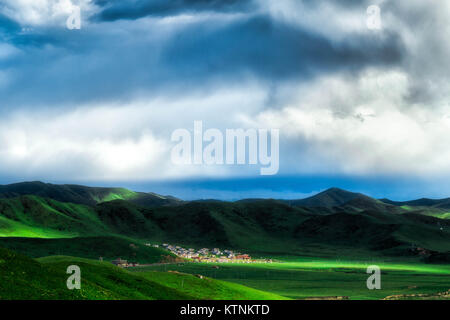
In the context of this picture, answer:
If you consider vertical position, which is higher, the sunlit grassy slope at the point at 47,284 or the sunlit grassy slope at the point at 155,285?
the sunlit grassy slope at the point at 47,284

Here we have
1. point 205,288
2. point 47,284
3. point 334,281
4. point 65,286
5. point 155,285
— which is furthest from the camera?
point 334,281

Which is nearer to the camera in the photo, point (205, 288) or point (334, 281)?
point (205, 288)

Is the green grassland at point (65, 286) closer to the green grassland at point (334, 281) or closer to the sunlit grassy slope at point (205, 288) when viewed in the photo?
the sunlit grassy slope at point (205, 288)

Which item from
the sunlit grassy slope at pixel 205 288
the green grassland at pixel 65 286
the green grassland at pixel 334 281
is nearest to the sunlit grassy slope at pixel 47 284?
the green grassland at pixel 65 286

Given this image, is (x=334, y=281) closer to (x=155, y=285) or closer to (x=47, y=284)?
(x=155, y=285)

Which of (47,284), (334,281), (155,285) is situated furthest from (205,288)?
(334,281)

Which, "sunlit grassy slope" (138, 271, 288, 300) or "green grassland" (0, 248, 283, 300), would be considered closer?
"green grassland" (0, 248, 283, 300)

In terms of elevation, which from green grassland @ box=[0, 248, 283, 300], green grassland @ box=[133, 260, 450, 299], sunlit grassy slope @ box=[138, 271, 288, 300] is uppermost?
green grassland @ box=[0, 248, 283, 300]

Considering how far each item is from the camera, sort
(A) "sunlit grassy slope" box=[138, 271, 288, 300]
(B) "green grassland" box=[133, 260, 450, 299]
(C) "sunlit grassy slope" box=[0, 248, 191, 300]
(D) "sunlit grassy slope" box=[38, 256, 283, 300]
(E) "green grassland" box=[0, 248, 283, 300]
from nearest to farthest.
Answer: (C) "sunlit grassy slope" box=[0, 248, 191, 300] → (E) "green grassland" box=[0, 248, 283, 300] → (D) "sunlit grassy slope" box=[38, 256, 283, 300] → (A) "sunlit grassy slope" box=[138, 271, 288, 300] → (B) "green grassland" box=[133, 260, 450, 299]

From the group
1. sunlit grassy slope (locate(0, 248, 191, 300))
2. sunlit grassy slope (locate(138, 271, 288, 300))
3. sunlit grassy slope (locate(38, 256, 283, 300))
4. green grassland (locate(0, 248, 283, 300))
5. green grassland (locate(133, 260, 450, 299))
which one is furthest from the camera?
green grassland (locate(133, 260, 450, 299))

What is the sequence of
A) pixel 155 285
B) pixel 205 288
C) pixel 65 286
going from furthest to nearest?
pixel 205 288
pixel 155 285
pixel 65 286

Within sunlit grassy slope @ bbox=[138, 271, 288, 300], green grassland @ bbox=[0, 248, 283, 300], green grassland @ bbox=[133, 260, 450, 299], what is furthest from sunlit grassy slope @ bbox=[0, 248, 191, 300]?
green grassland @ bbox=[133, 260, 450, 299]

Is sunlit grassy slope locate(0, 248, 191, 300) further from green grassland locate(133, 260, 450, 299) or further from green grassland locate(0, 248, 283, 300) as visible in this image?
green grassland locate(133, 260, 450, 299)
